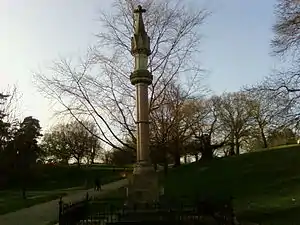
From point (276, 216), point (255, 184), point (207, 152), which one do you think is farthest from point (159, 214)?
point (207, 152)

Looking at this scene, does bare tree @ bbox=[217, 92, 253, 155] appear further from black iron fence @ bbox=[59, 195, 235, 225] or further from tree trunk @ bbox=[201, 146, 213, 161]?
black iron fence @ bbox=[59, 195, 235, 225]

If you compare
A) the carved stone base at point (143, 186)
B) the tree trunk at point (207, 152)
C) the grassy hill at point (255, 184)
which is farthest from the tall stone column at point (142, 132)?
the tree trunk at point (207, 152)

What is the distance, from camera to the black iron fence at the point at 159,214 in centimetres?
1300

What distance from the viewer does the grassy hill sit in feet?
56.5

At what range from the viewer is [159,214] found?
1349 centimetres

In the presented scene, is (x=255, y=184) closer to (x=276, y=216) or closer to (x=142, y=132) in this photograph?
(x=276, y=216)

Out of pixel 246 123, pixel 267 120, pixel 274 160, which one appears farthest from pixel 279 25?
pixel 246 123

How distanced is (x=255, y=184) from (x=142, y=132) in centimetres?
1291

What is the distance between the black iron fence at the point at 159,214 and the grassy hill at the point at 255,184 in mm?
2094

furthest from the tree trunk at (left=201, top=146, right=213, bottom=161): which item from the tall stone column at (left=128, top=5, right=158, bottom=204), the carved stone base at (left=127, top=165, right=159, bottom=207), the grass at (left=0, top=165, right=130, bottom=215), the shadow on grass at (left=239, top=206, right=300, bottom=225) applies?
the carved stone base at (left=127, top=165, right=159, bottom=207)

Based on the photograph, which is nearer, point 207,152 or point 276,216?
point 276,216

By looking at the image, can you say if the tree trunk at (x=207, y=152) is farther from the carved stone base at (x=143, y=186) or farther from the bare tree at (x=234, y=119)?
the carved stone base at (x=143, y=186)

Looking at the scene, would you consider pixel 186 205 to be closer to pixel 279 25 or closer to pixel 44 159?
pixel 279 25

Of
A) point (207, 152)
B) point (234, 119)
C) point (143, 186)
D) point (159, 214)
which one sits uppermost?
point (234, 119)
